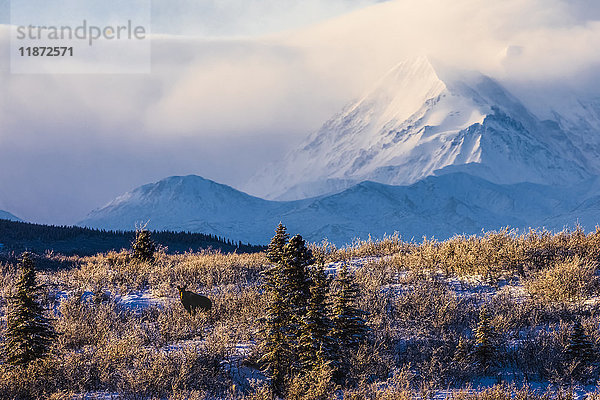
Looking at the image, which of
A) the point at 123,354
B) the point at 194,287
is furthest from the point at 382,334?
the point at 194,287

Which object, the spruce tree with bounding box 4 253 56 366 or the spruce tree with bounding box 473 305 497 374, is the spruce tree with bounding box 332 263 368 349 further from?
the spruce tree with bounding box 4 253 56 366

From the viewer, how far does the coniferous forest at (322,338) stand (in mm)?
10523

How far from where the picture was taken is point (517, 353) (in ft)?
38.9

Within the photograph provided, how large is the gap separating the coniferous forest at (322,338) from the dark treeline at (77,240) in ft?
131

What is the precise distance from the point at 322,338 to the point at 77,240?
188 ft

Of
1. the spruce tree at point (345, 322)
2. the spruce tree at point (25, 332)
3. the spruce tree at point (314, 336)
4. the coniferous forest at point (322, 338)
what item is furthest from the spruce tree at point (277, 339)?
the spruce tree at point (25, 332)

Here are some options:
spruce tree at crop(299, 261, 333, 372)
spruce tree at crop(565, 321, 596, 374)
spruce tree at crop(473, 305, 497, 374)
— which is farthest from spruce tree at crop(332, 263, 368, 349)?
spruce tree at crop(565, 321, 596, 374)

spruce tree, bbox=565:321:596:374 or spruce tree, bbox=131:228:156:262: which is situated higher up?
spruce tree, bbox=131:228:156:262

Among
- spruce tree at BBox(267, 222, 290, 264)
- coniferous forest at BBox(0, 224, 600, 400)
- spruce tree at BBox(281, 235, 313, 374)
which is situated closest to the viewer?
coniferous forest at BBox(0, 224, 600, 400)

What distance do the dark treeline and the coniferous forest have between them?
39.9 metres

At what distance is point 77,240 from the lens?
Result: 207 ft

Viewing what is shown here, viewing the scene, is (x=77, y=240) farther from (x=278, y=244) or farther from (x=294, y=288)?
(x=294, y=288)

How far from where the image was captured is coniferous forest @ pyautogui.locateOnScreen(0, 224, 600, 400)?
10.5 meters

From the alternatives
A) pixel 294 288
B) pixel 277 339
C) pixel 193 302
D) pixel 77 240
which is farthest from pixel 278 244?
pixel 77 240
